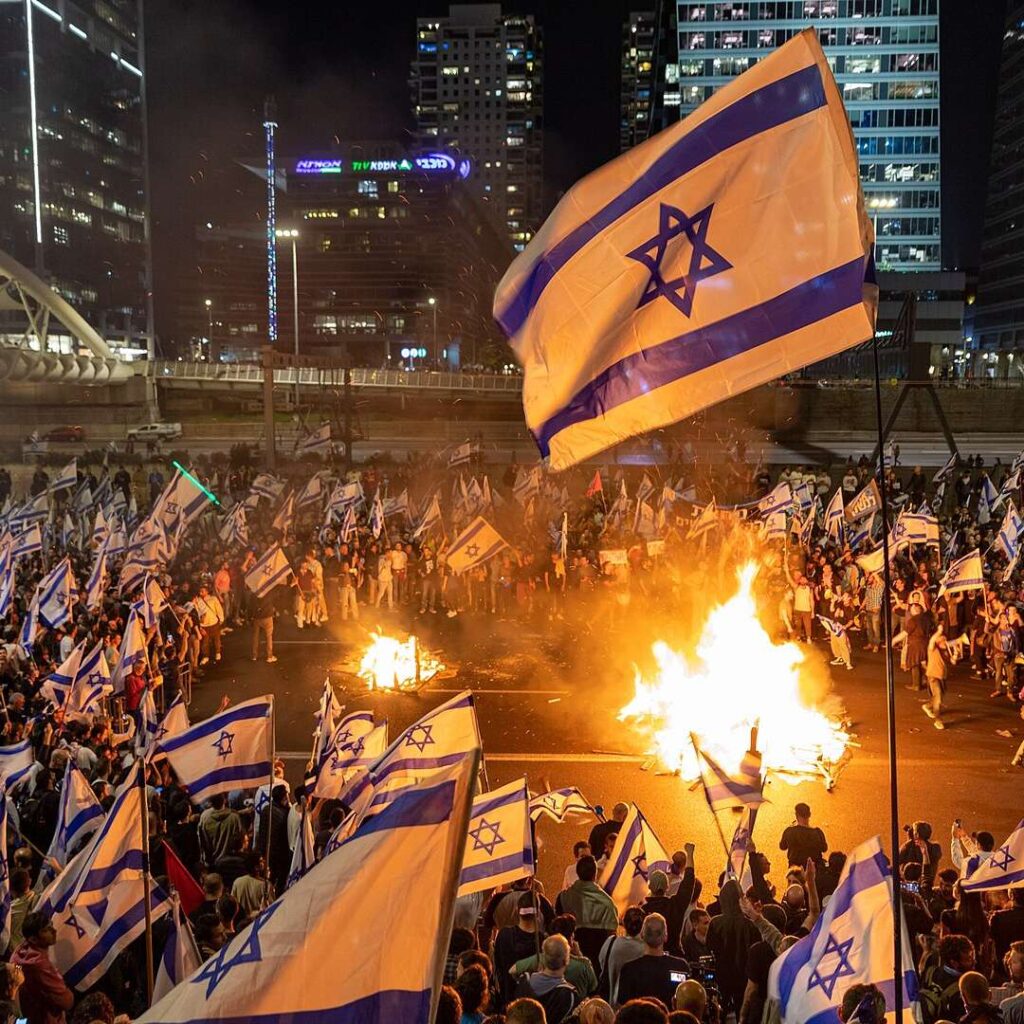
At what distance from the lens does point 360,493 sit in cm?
2164

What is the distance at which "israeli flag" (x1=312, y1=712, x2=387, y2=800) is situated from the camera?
8.14 meters

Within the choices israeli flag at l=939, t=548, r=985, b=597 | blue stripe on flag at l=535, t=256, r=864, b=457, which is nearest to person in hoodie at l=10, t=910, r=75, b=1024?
blue stripe on flag at l=535, t=256, r=864, b=457

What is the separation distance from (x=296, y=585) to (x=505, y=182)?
18436cm

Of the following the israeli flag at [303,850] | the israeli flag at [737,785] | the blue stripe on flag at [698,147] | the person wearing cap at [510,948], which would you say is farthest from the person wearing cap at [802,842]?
the blue stripe on flag at [698,147]

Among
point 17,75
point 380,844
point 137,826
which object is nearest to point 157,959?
point 137,826

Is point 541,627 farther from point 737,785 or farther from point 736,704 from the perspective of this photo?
point 737,785

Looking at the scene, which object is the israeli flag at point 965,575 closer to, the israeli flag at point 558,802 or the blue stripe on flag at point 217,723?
the israeli flag at point 558,802

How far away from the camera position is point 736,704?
38.0 feet

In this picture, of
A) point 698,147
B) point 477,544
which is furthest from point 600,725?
point 698,147

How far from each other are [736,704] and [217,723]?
6.52m

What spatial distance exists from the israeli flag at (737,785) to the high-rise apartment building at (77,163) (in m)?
115

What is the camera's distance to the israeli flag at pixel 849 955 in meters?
4.32

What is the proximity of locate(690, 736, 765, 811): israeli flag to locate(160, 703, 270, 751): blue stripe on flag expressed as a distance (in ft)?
10.5

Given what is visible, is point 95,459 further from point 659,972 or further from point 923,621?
point 659,972
